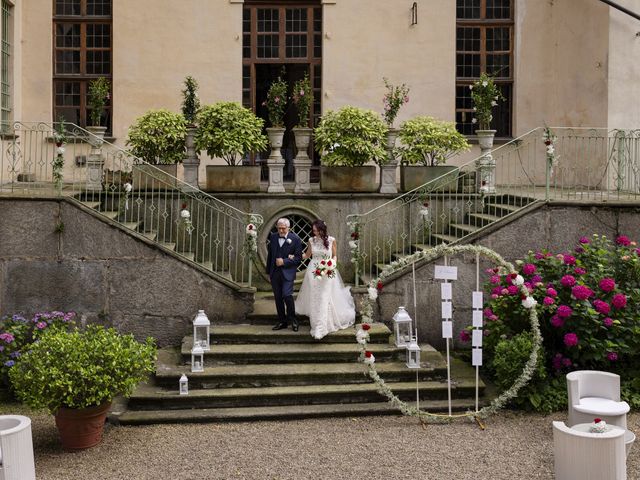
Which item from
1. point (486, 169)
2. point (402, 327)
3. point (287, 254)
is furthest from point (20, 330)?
point (486, 169)

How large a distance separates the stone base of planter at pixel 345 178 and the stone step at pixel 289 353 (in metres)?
2.96

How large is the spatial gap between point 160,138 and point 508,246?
5229 millimetres

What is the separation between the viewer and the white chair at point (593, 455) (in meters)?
7.29

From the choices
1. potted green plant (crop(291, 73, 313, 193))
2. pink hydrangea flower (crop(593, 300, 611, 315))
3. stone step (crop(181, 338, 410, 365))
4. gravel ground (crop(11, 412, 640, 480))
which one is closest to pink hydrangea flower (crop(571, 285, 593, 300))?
pink hydrangea flower (crop(593, 300, 611, 315))

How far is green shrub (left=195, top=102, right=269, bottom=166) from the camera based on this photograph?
12578 mm

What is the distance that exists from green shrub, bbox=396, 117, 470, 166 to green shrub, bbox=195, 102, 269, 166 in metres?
2.18

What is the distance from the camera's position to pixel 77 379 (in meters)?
8.50

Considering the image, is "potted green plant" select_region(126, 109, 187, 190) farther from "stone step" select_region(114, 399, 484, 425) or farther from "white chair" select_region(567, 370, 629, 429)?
"white chair" select_region(567, 370, 629, 429)

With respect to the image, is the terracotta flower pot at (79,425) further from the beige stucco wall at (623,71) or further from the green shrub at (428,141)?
the beige stucco wall at (623,71)

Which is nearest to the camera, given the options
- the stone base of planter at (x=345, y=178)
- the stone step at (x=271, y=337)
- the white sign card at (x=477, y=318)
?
the white sign card at (x=477, y=318)

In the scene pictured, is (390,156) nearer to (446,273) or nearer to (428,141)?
(428,141)

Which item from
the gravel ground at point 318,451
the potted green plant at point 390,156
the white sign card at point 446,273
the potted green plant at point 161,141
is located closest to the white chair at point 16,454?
the gravel ground at point 318,451

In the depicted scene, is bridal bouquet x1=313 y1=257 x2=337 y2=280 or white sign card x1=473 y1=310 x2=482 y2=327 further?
bridal bouquet x1=313 y1=257 x2=337 y2=280

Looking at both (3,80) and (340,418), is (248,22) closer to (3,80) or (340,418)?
(3,80)
